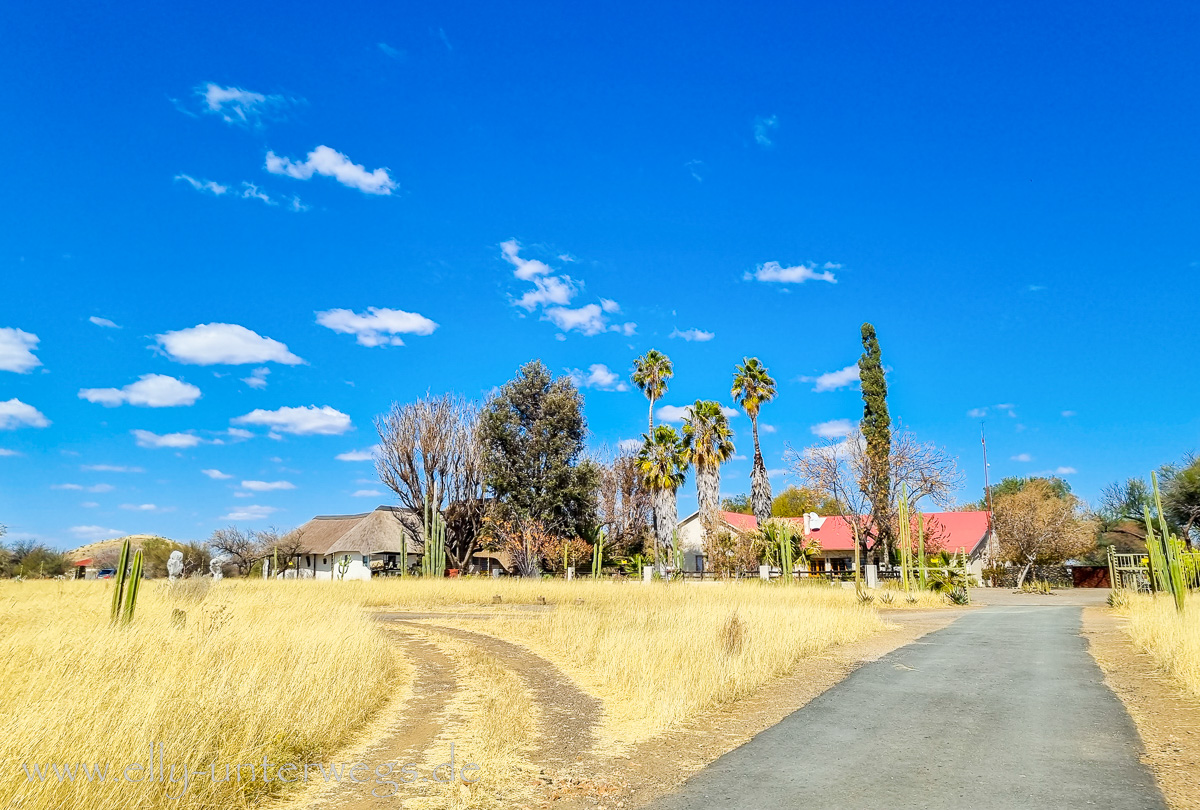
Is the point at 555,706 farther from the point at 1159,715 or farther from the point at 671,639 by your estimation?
the point at 1159,715

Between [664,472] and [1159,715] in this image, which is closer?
[1159,715]

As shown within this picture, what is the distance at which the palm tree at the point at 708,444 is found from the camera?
46406 millimetres

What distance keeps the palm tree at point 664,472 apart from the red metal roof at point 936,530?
12.9 feet

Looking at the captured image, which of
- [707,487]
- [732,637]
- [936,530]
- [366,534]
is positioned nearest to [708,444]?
[707,487]

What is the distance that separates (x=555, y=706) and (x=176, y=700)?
457cm

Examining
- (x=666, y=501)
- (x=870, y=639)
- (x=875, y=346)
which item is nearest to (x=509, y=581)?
(x=666, y=501)

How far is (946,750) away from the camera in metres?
6.80

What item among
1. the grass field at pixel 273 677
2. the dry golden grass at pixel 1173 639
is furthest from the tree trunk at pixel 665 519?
the dry golden grass at pixel 1173 639

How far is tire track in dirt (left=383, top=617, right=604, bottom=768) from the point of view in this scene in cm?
720

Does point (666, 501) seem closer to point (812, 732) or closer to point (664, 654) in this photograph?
point (664, 654)

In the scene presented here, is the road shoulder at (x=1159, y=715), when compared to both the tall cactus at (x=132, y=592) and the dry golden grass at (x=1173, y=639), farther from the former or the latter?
the tall cactus at (x=132, y=592)

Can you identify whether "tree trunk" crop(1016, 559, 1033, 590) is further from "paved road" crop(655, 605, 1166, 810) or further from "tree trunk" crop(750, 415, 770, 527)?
"paved road" crop(655, 605, 1166, 810)

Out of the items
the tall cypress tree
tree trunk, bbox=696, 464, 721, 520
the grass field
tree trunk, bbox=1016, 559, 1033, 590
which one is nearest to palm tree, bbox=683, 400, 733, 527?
tree trunk, bbox=696, 464, 721, 520

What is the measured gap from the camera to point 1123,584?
1232 inches
